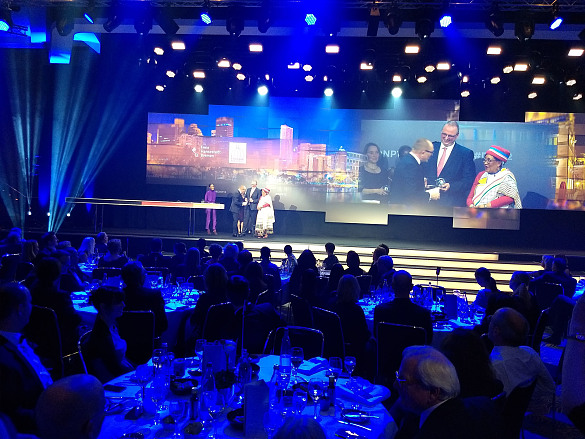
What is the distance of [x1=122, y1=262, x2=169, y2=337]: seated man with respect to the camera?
4539 mm

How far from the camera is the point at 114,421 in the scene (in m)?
2.38

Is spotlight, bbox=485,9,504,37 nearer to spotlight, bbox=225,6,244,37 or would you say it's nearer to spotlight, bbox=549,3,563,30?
→ spotlight, bbox=549,3,563,30

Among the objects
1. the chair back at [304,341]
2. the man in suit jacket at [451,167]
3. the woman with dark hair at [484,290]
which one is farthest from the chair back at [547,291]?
the man in suit jacket at [451,167]

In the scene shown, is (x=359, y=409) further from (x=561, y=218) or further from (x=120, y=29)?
(x=561, y=218)

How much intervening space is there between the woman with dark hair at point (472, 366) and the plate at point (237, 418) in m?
1.06

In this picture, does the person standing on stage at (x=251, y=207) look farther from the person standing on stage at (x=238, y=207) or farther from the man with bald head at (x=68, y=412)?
the man with bald head at (x=68, y=412)

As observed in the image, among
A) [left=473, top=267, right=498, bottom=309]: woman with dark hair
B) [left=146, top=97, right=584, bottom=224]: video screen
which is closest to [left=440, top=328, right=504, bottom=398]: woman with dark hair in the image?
[left=473, top=267, right=498, bottom=309]: woman with dark hair

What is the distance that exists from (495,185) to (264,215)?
666 cm

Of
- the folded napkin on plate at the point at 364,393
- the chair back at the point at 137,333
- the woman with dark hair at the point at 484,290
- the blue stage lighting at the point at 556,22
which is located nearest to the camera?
the folded napkin on plate at the point at 364,393

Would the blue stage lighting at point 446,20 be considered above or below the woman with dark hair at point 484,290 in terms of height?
above

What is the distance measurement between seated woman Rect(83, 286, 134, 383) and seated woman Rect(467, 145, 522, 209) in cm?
1243

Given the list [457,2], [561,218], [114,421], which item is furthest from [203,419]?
[561,218]

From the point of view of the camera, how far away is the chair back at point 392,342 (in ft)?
→ 13.1

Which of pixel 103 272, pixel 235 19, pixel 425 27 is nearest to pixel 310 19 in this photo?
pixel 235 19
